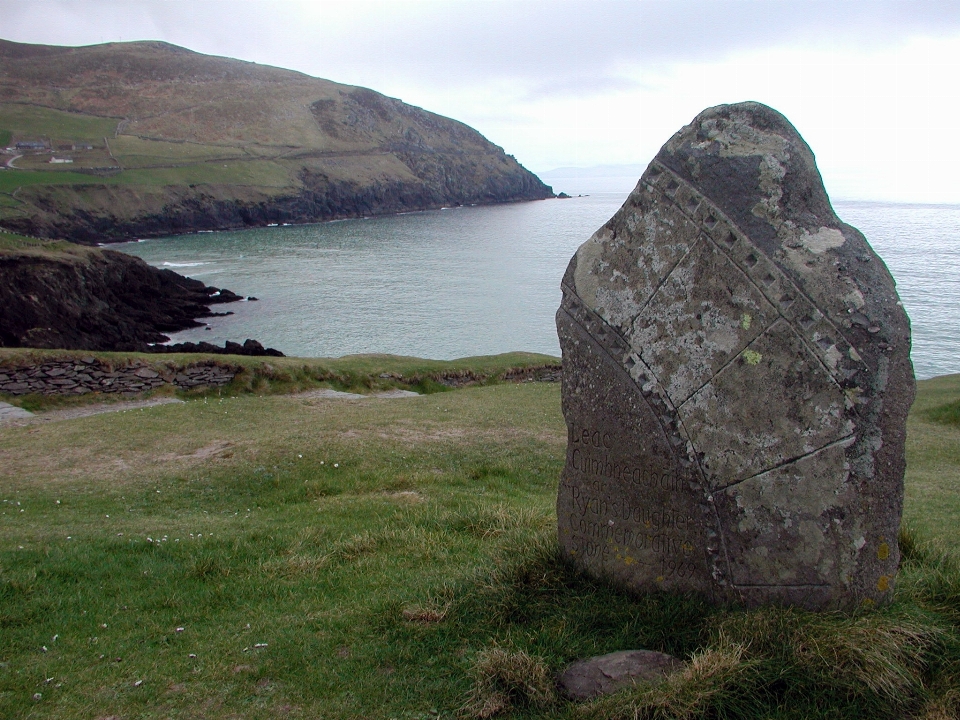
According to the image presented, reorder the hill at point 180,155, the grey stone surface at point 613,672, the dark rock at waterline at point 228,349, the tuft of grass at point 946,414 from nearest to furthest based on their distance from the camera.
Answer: the grey stone surface at point 613,672
the tuft of grass at point 946,414
the dark rock at waterline at point 228,349
the hill at point 180,155

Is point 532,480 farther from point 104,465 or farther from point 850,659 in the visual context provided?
point 850,659

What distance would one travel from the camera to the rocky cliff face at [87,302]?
43.3 m

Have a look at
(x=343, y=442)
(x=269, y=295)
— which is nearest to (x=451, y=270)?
(x=269, y=295)

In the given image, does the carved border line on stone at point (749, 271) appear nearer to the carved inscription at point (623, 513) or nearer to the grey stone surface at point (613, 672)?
the carved inscription at point (623, 513)

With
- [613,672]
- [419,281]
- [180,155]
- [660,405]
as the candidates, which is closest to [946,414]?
[660,405]

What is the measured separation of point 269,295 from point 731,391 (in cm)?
6897

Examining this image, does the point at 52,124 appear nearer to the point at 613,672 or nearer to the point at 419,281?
the point at 419,281

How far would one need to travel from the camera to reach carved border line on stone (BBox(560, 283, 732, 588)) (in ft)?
20.9

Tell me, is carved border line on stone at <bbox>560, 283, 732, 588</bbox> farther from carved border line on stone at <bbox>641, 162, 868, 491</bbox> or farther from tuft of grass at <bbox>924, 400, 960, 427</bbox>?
tuft of grass at <bbox>924, 400, 960, 427</bbox>

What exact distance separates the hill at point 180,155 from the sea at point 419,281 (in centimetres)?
699

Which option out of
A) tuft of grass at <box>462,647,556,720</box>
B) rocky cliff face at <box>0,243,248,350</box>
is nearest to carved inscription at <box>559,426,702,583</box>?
tuft of grass at <box>462,647,556,720</box>

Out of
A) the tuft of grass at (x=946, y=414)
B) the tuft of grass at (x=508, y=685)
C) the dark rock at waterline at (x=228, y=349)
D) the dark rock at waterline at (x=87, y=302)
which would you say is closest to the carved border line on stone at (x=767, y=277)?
the tuft of grass at (x=508, y=685)

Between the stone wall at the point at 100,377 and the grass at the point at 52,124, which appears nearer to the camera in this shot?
the stone wall at the point at 100,377

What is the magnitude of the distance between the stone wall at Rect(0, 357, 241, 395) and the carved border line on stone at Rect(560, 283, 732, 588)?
2291 cm
